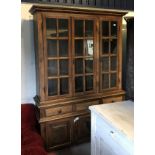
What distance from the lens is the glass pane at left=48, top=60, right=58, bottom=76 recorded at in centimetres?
258

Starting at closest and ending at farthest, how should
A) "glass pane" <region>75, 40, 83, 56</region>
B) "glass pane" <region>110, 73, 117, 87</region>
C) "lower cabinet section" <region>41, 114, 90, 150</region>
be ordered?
"lower cabinet section" <region>41, 114, 90, 150</region>, "glass pane" <region>75, 40, 83, 56</region>, "glass pane" <region>110, 73, 117, 87</region>

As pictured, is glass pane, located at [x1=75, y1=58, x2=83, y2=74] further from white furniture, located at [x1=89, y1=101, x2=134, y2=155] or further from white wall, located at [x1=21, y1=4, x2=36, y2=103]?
white furniture, located at [x1=89, y1=101, x2=134, y2=155]

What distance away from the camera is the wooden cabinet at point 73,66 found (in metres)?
2.54

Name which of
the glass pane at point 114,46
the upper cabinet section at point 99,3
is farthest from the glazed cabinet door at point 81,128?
the upper cabinet section at point 99,3

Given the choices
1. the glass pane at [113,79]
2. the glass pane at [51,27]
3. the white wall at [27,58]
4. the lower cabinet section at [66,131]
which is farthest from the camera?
the glass pane at [113,79]

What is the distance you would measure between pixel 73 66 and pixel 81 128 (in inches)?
35.5

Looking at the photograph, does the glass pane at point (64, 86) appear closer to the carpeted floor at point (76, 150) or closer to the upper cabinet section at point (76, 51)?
the upper cabinet section at point (76, 51)

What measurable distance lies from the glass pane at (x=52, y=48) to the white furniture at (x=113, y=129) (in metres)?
1.08

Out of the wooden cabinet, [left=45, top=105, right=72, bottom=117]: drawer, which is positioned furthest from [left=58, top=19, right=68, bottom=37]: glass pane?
[left=45, top=105, right=72, bottom=117]: drawer

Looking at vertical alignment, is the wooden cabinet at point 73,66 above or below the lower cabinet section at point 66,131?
above

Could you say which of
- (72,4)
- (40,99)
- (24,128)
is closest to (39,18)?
(72,4)
